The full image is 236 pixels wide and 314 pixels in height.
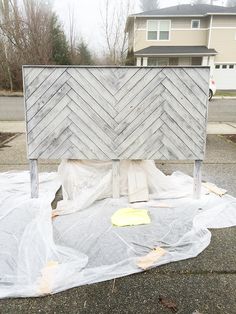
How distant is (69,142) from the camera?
3.33 metres

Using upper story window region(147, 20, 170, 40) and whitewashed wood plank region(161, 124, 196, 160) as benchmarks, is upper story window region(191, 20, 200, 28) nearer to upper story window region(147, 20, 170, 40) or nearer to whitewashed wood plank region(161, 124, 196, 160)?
upper story window region(147, 20, 170, 40)

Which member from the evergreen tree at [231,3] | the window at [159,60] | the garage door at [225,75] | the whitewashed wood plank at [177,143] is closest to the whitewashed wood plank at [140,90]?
the whitewashed wood plank at [177,143]

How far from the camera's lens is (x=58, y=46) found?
22.3 meters

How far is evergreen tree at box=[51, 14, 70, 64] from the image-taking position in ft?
73.0

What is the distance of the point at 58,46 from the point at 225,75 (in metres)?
11.9

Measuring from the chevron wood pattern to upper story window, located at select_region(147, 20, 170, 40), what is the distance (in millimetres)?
22489

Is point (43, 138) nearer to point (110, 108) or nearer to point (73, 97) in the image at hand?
point (73, 97)

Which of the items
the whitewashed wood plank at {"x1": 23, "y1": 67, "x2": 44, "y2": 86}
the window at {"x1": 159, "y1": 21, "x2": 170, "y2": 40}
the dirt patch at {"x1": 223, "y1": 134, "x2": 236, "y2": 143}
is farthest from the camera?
the window at {"x1": 159, "y1": 21, "x2": 170, "y2": 40}

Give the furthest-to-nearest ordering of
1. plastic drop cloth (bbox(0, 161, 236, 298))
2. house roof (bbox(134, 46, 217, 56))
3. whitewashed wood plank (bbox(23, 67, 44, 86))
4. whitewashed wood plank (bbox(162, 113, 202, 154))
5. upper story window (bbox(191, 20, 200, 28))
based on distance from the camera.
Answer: upper story window (bbox(191, 20, 200, 28)) < house roof (bbox(134, 46, 217, 56)) < whitewashed wood plank (bbox(162, 113, 202, 154)) < whitewashed wood plank (bbox(23, 67, 44, 86)) < plastic drop cloth (bbox(0, 161, 236, 298))

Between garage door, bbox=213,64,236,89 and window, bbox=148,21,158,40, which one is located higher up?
window, bbox=148,21,158,40

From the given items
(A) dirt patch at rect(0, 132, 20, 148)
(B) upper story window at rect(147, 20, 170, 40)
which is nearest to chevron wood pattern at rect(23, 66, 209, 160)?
(A) dirt patch at rect(0, 132, 20, 148)

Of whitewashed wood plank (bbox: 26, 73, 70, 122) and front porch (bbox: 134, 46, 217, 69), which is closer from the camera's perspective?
whitewashed wood plank (bbox: 26, 73, 70, 122)

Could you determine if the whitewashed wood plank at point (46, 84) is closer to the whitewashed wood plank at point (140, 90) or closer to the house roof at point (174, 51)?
the whitewashed wood plank at point (140, 90)

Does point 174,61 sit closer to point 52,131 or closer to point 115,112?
point 115,112
